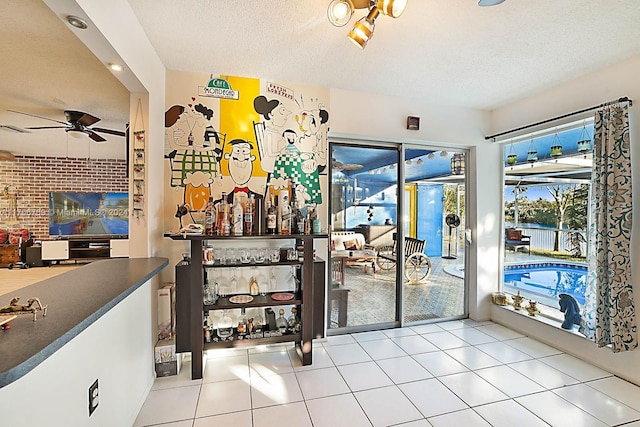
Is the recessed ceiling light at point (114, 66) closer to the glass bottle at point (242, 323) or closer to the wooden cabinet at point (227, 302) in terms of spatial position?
the wooden cabinet at point (227, 302)

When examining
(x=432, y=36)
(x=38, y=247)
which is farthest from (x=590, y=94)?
(x=38, y=247)

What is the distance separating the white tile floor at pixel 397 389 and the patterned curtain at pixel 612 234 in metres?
0.42

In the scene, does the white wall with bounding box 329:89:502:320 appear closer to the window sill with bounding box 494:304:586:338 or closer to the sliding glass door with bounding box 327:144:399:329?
the sliding glass door with bounding box 327:144:399:329

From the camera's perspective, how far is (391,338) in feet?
10.2

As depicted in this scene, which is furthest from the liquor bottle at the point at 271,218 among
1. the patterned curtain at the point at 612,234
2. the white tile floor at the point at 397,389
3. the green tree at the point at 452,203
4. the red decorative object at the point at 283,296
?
the patterned curtain at the point at 612,234

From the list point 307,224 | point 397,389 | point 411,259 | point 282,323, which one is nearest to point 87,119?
point 307,224

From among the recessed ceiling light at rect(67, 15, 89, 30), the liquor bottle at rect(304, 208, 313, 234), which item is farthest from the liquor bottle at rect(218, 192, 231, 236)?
the recessed ceiling light at rect(67, 15, 89, 30)

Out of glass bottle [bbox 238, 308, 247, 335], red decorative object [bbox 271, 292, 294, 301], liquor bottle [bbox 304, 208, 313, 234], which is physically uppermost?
liquor bottle [bbox 304, 208, 313, 234]

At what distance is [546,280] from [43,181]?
8844mm

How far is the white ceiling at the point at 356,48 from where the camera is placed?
6.01ft

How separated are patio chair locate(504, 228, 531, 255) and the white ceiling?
1.54 m

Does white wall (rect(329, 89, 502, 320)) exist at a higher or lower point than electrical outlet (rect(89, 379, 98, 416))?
higher

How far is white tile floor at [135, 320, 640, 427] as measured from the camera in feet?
6.27

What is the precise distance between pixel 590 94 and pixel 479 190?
4.32ft
